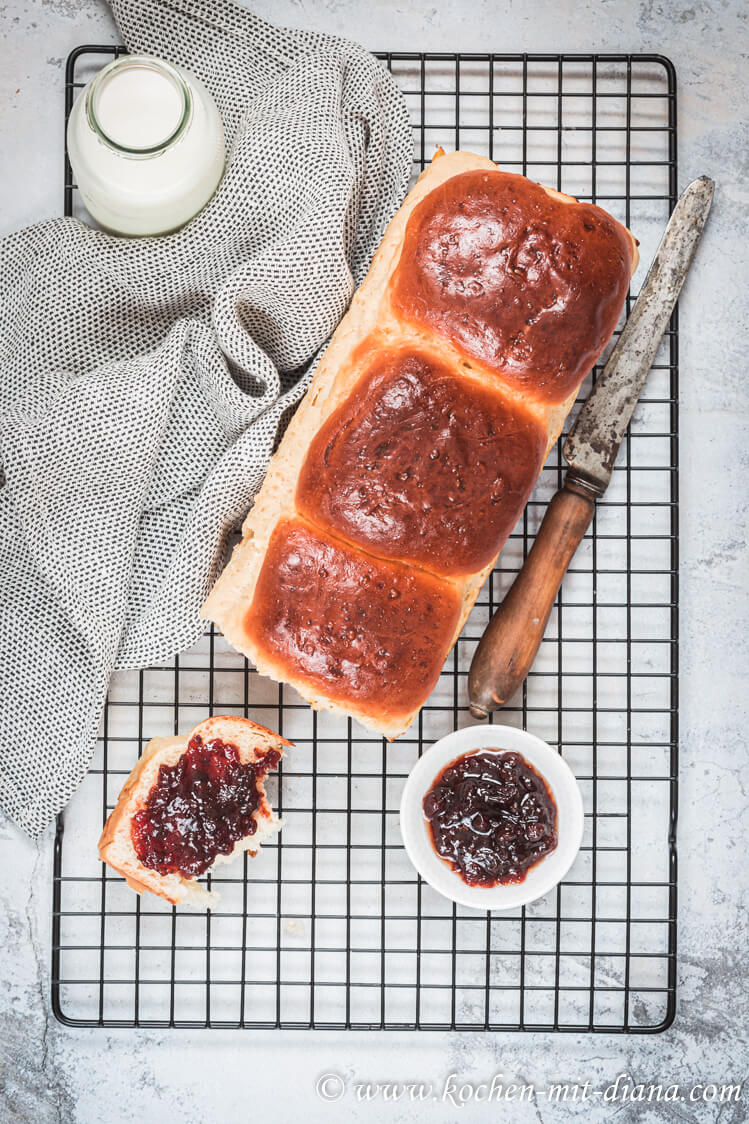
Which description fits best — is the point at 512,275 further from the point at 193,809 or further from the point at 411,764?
the point at 193,809

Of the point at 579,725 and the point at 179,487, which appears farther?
the point at 579,725

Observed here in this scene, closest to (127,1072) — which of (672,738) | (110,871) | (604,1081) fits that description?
(110,871)

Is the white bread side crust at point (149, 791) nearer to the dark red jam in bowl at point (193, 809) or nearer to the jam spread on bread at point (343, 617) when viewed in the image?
the dark red jam in bowl at point (193, 809)

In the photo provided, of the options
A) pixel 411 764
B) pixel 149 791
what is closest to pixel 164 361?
pixel 149 791

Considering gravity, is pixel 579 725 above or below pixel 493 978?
above

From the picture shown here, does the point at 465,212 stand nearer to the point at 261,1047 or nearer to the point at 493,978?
the point at 493,978

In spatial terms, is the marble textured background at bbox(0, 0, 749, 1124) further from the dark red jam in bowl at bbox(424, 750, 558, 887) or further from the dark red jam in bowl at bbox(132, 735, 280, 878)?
the dark red jam in bowl at bbox(424, 750, 558, 887)

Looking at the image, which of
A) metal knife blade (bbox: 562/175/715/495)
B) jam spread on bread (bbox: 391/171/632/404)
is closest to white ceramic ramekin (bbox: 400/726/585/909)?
metal knife blade (bbox: 562/175/715/495)
